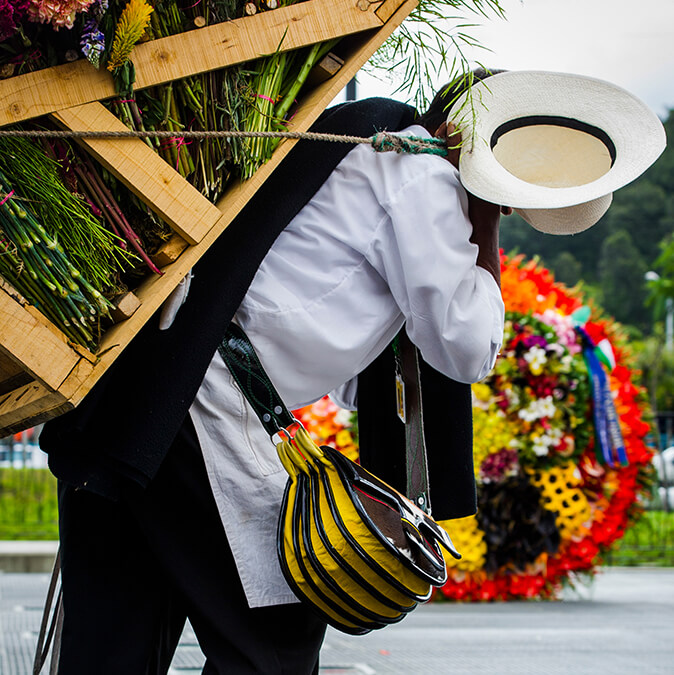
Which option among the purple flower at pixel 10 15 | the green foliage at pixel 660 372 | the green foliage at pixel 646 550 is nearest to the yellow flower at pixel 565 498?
the green foliage at pixel 646 550

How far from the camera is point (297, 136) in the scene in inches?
62.0

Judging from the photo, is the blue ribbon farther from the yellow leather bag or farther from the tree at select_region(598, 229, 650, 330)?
the tree at select_region(598, 229, 650, 330)

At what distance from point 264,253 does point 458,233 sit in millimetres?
350

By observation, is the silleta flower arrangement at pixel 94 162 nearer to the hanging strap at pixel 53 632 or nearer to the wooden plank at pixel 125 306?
the wooden plank at pixel 125 306

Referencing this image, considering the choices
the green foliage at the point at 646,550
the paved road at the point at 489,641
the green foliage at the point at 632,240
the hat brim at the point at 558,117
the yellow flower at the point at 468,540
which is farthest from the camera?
the green foliage at the point at 632,240

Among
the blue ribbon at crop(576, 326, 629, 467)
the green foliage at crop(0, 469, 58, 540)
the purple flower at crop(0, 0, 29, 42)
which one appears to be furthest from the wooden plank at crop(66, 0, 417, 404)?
the green foliage at crop(0, 469, 58, 540)

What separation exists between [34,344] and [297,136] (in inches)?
22.0

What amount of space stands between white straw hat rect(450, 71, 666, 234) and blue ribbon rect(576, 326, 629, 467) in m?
3.88

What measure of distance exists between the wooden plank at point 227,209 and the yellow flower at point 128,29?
29cm

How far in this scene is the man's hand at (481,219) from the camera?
1760mm

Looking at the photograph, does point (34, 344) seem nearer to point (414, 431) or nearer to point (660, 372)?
point (414, 431)

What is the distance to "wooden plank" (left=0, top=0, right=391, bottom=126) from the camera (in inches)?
55.1

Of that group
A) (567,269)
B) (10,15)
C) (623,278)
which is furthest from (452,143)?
(623,278)

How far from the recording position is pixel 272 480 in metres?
1.63
